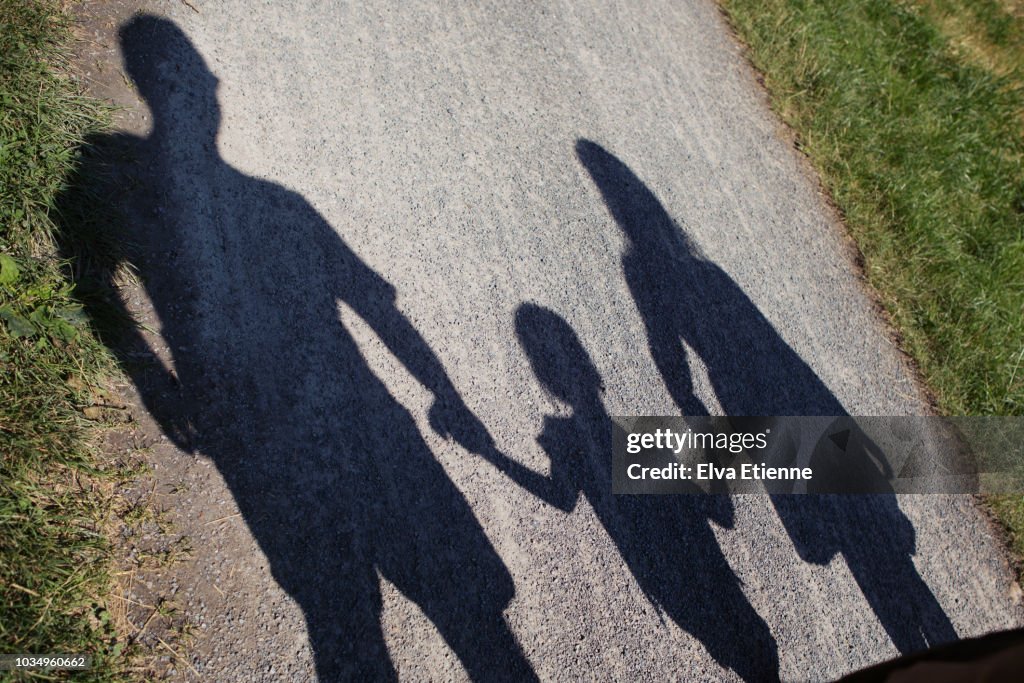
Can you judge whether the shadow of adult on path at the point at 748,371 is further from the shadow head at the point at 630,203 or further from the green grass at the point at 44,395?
the green grass at the point at 44,395

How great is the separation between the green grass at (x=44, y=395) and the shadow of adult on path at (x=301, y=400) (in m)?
0.29

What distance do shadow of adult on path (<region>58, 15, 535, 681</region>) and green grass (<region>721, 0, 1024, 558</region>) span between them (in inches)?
177

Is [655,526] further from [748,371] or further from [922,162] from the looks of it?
[922,162]

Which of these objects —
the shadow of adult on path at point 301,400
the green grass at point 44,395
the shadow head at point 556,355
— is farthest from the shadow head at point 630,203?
the green grass at point 44,395

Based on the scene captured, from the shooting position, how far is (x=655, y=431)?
14.9 feet

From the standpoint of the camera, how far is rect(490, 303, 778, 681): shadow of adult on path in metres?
3.91

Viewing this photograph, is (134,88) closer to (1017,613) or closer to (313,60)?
(313,60)

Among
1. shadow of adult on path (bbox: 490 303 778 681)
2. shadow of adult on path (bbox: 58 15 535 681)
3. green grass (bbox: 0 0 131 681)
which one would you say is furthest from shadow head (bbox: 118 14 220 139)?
shadow of adult on path (bbox: 490 303 778 681)

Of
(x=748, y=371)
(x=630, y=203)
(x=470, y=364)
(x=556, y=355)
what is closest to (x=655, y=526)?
(x=556, y=355)

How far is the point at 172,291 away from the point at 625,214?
11.1 ft

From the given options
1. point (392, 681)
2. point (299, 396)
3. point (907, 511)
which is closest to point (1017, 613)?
point (907, 511)

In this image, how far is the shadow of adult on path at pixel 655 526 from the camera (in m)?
3.91

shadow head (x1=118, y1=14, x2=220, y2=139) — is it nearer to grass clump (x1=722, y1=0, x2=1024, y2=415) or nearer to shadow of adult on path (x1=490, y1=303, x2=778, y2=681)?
shadow of adult on path (x1=490, y1=303, x2=778, y2=681)

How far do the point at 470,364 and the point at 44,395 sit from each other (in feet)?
7.22
